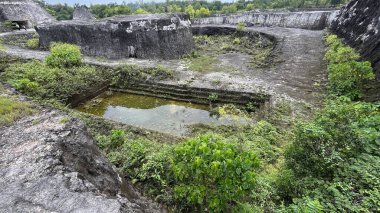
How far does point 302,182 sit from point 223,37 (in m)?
15.5

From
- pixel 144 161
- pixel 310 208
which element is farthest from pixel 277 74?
pixel 310 208

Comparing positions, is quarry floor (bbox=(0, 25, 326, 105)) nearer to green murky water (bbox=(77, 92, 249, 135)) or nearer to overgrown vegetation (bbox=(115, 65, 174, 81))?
overgrown vegetation (bbox=(115, 65, 174, 81))

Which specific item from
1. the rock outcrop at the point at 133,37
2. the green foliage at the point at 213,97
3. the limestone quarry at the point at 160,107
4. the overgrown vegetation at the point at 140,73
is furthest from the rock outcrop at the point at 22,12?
the green foliage at the point at 213,97

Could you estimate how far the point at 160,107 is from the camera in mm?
8148

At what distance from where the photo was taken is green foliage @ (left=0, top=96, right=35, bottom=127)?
4.25 metres

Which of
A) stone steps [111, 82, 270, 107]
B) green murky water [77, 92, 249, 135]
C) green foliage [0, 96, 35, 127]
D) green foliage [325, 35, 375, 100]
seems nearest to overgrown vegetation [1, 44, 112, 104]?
green murky water [77, 92, 249, 135]

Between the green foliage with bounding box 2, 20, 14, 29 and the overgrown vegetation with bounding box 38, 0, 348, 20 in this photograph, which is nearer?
the green foliage with bounding box 2, 20, 14, 29

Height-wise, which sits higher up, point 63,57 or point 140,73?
point 63,57

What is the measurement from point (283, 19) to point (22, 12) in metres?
21.2

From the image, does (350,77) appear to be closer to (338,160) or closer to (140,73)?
(338,160)

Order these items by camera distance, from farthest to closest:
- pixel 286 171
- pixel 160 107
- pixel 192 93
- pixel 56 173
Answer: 1. pixel 192 93
2. pixel 160 107
3. pixel 286 171
4. pixel 56 173

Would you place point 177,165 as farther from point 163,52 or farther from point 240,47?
point 240,47

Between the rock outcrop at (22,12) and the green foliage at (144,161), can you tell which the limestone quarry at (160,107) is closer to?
the green foliage at (144,161)

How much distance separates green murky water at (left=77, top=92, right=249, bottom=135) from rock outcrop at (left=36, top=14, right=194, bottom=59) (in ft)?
11.6
